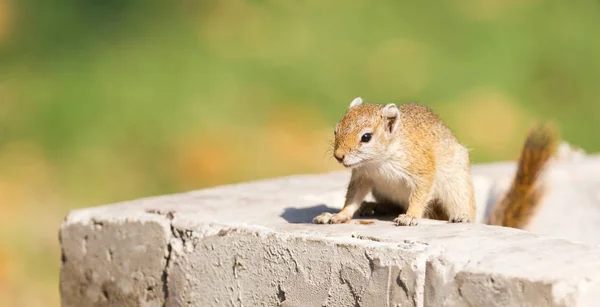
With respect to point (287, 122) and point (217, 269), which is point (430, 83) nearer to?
point (287, 122)

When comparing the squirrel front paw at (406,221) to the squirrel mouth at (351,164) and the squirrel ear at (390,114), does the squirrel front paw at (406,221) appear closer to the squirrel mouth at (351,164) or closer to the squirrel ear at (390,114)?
the squirrel mouth at (351,164)

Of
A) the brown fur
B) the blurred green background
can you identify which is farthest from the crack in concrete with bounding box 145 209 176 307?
the blurred green background

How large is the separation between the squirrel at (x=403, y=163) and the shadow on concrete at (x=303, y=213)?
12 centimetres

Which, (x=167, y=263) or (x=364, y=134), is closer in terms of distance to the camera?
(x=364, y=134)

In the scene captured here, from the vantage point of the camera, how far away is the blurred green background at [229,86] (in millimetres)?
6047

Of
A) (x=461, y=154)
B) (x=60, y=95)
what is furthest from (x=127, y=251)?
(x=60, y=95)

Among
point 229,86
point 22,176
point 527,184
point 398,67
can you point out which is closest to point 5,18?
point 22,176

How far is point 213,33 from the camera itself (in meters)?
6.71

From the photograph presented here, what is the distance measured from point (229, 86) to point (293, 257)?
355 cm

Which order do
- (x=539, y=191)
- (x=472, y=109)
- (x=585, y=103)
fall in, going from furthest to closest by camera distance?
(x=585, y=103) < (x=472, y=109) < (x=539, y=191)

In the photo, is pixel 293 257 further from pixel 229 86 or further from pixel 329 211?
pixel 229 86

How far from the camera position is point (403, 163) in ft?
11.2

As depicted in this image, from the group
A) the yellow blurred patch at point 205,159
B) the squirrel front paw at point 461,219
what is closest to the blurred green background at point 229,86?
the yellow blurred patch at point 205,159

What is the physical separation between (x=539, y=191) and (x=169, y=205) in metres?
1.36
